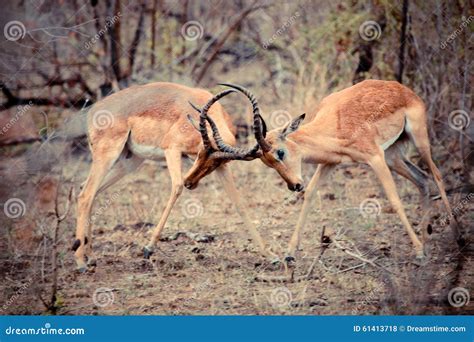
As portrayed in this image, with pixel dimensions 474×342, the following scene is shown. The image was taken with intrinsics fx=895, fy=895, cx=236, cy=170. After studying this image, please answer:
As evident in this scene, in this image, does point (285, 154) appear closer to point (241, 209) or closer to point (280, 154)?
point (280, 154)

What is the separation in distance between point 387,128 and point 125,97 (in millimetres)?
2466

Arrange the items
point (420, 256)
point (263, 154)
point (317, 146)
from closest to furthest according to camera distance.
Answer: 1. point (263, 154)
2. point (420, 256)
3. point (317, 146)

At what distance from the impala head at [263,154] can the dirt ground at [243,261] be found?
2.36 feet

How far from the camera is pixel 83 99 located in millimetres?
11234

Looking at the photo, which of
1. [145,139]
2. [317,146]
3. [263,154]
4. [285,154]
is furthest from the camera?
[145,139]

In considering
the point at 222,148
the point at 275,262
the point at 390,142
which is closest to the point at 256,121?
the point at 222,148

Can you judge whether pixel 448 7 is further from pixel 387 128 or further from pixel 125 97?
pixel 125 97

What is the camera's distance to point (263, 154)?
738 cm

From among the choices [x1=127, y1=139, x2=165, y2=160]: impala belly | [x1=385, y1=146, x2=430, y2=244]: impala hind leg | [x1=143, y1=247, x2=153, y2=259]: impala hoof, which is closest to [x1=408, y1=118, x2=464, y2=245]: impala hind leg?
[x1=385, y1=146, x2=430, y2=244]: impala hind leg

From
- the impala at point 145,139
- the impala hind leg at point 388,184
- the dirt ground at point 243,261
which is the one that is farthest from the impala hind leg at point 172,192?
the impala hind leg at point 388,184

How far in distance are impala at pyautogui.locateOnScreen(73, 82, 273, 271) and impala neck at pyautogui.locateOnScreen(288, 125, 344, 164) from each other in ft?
2.03

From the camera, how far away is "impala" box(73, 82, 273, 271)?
7.93 meters

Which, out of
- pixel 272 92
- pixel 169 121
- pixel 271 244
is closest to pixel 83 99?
pixel 272 92

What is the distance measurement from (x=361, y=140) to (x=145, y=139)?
1.98 meters
